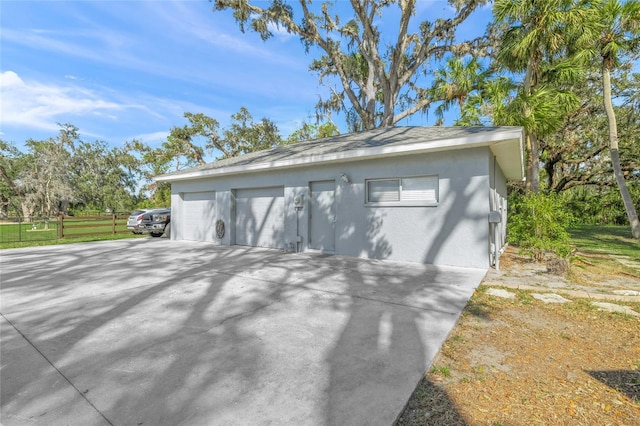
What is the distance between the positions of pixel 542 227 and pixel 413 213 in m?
2.67

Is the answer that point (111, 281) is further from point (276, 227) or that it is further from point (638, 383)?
point (638, 383)

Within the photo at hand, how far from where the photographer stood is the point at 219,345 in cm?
281

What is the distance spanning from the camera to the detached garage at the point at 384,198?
20.5 feet

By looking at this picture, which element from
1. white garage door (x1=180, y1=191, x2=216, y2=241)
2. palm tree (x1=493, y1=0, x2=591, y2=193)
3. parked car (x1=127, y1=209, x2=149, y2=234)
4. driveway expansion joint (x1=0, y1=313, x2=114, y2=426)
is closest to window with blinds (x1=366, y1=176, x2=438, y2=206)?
palm tree (x1=493, y1=0, x2=591, y2=193)

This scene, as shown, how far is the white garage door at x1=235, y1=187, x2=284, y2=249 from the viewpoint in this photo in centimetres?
952

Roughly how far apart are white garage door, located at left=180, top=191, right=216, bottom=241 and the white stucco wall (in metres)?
3.77

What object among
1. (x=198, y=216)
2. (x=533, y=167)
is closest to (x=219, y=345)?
(x=198, y=216)

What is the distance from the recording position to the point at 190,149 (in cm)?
2595

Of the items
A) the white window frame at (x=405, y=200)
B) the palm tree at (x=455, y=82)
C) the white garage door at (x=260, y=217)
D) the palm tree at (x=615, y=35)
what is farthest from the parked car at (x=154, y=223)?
the palm tree at (x=615, y=35)

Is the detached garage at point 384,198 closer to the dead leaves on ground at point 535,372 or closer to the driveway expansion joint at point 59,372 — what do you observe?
the dead leaves on ground at point 535,372

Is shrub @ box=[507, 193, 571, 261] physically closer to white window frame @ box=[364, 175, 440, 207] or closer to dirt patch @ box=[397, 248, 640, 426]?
white window frame @ box=[364, 175, 440, 207]

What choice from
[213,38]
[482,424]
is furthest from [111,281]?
[213,38]

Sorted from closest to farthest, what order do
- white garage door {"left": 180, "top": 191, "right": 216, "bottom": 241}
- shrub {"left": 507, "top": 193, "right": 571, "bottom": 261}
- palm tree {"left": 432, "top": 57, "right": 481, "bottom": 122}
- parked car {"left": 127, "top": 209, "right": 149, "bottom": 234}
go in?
shrub {"left": 507, "top": 193, "right": 571, "bottom": 261} < white garage door {"left": 180, "top": 191, "right": 216, "bottom": 241} < palm tree {"left": 432, "top": 57, "right": 481, "bottom": 122} < parked car {"left": 127, "top": 209, "right": 149, "bottom": 234}

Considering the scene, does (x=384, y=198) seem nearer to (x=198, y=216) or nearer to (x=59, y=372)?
(x=59, y=372)
